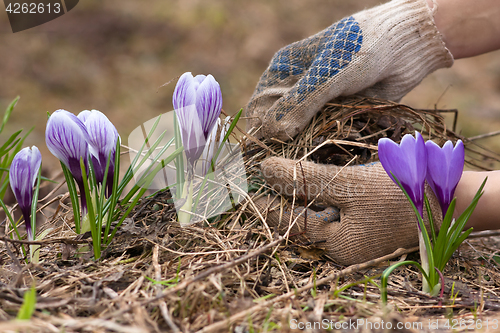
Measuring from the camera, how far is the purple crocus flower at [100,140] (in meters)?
0.98

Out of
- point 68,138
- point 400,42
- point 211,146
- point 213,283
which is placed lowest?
point 213,283

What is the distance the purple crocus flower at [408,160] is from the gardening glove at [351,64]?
52 cm

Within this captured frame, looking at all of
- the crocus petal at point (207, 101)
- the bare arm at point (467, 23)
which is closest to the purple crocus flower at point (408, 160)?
the crocus petal at point (207, 101)

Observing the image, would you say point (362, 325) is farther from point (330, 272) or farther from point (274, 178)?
point (274, 178)

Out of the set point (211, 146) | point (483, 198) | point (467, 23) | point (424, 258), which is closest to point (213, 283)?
point (211, 146)

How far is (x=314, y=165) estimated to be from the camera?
3.99 feet

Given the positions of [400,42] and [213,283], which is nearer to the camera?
[213,283]

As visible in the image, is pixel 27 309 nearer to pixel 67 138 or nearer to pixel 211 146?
pixel 67 138

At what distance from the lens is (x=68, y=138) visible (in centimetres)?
93

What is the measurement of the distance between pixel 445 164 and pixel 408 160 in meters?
0.12

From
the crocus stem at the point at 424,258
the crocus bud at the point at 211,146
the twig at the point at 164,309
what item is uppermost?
the crocus bud at the point at 211,146

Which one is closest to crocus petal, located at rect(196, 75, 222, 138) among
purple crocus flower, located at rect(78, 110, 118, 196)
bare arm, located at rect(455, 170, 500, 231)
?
purple crocus flower, located at rect(78, 110, 118, 196)

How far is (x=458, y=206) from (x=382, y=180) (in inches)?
10.6

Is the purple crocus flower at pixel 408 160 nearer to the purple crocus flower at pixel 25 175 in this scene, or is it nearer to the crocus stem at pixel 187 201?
the crocus stem at pixel 187 201
